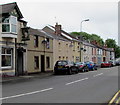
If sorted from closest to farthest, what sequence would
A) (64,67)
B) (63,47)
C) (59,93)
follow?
(59,93) → (64,67) → (63,47)

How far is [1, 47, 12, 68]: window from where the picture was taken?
72.1 feet

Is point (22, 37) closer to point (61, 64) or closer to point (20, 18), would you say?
point (20, 18)

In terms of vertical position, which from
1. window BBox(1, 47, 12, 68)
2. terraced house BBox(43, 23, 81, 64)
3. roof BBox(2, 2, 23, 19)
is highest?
roof BBox(2, 2, 23, 19)

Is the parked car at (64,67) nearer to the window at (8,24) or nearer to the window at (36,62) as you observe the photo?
the window at (36,62)

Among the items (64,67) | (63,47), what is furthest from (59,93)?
(63,47)

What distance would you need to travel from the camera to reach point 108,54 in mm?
83062

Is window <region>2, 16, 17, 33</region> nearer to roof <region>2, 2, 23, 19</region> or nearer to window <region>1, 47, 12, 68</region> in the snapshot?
roof <region>2, 2, 23, 19</region>

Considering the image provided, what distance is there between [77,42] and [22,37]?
2446cm

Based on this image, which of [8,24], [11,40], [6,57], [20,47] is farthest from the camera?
[20,47]

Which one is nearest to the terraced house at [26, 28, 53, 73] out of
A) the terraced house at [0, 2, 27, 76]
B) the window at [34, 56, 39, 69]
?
the window at [34, 56, 39, 69]

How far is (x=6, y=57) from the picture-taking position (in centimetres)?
2247

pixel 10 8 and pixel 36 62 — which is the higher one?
pixel 10 8

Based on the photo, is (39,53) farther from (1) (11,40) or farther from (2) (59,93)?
(2) (59,93)

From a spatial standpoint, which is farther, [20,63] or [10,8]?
[20,63]
